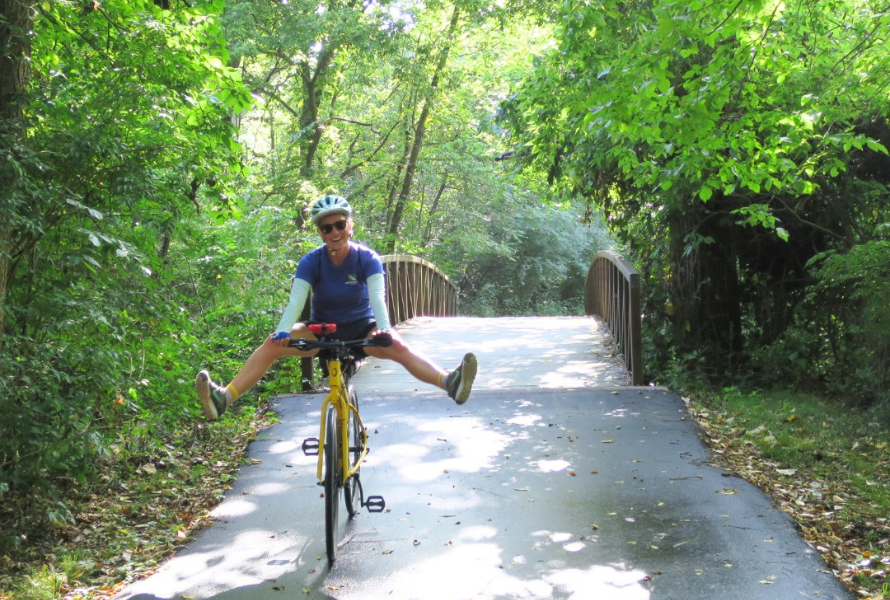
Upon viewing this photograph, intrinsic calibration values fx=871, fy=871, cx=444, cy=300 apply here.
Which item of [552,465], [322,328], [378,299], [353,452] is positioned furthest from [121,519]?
[552,465]

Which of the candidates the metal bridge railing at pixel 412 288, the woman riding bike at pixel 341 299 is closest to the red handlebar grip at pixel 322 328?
the woman riding bike at pixel 341 299

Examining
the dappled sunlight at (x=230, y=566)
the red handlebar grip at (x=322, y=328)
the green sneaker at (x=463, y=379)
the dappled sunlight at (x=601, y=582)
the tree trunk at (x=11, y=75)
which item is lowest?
the dappled sunlight at (x=601, y=582)

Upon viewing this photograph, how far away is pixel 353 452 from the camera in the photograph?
15.1ft

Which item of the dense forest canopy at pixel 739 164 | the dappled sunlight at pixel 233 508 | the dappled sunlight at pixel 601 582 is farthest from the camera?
the dense forest canopy at pixel 739 164

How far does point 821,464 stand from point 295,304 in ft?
12.1

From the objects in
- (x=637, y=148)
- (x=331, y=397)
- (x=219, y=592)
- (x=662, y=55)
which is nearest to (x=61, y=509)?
Answer: (x=219, y=592)

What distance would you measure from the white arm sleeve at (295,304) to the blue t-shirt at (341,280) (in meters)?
0.05

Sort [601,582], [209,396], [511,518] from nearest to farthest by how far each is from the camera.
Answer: [601,582] → [209,396] → [511,518]

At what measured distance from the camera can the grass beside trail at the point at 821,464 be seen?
428 cm

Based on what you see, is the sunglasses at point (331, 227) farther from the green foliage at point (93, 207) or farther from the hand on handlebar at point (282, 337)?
the green foliage at point (93, 207)

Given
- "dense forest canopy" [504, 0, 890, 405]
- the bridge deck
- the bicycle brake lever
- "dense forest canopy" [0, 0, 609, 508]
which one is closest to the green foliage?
"dense forest canopy" [0, 0, 609, 508]

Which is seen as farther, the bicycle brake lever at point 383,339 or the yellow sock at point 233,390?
the yellow sock at point 233,390

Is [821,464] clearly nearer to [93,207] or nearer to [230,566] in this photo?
[230,566]

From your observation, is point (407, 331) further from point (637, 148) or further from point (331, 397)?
point (331, 397)
